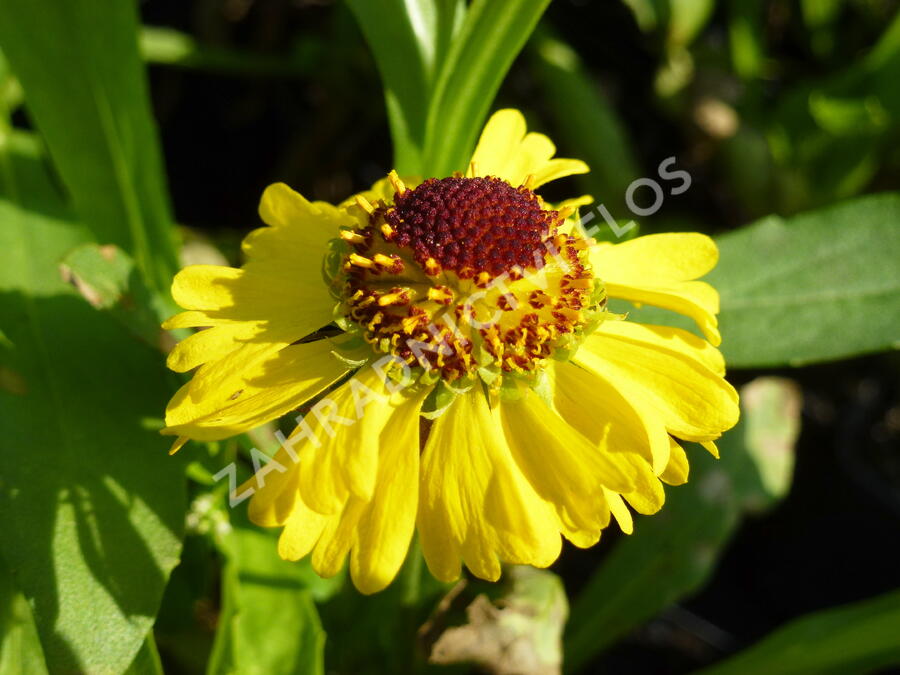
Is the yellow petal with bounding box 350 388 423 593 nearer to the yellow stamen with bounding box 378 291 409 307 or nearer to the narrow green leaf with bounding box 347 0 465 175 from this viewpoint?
the yellow stamen with bounding box 378 291 409 307

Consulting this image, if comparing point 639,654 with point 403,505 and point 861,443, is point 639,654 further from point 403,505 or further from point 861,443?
point 403,505

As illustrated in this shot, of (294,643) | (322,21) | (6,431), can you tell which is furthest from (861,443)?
(6,431)

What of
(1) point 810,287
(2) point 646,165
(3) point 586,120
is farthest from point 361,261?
(2) point 646,165

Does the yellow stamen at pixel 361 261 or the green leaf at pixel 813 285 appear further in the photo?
the green leaf at pixel 813 285

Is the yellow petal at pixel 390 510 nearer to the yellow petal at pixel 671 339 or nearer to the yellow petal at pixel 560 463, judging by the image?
the yellow petal at pixel 560 463

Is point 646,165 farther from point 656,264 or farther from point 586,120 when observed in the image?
point 656,264

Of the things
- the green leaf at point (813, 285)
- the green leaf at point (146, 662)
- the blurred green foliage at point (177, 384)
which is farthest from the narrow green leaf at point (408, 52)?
the green leaf at point (146, 662)
